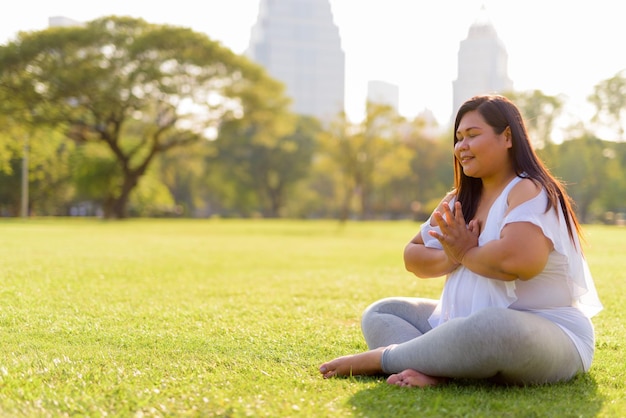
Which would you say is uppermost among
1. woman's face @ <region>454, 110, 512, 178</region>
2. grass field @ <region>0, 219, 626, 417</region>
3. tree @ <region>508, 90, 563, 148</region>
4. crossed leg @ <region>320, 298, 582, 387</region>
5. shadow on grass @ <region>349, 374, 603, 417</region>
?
tree @ <region>508, 90, 563, 148</region>

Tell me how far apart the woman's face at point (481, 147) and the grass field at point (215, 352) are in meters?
0.58

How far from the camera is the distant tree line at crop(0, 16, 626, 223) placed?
32.8 meters

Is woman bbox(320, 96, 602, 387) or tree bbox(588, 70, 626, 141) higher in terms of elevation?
tree bbox(588, 70, 626, 141)

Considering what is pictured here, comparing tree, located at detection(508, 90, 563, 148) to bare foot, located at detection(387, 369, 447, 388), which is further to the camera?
tree, located at detection(508, 90, 563, 148)

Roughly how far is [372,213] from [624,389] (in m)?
60.4

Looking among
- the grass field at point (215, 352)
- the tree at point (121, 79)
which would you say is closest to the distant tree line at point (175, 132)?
the tree at point (121, 79)

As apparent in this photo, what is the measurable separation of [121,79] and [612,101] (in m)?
33.9

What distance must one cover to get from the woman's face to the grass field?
0.58 meters

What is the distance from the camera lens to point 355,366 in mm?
3023

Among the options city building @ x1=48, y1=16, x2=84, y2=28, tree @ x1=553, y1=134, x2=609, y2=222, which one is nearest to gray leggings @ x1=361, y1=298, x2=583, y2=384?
city building @ x1=48, y1=16, x2=84, y2=28

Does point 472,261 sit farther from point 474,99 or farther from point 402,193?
point 402,193

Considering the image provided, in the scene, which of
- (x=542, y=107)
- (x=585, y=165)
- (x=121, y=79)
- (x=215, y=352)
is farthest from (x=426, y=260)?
(x=542, y=107)

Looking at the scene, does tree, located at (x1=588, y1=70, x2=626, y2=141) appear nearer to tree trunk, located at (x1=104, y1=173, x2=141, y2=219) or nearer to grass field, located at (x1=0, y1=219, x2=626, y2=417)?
tree trunk, located at (x1=104, y1=173, x2=141, y2=219)

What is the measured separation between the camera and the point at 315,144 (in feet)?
207
